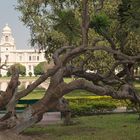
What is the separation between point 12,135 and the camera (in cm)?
1081

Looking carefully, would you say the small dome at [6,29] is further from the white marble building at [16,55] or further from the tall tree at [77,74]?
the tall tree at [77,74]

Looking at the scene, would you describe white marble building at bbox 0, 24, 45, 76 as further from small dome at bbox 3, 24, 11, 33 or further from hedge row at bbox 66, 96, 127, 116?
hedge row at bbox 66, 96, 127, 116

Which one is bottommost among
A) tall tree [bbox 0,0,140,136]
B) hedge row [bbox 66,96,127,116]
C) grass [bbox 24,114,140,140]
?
grass [bbox 24,114,140,140]

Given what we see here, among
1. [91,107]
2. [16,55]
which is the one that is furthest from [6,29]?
[91,107]

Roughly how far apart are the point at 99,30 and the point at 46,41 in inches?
894

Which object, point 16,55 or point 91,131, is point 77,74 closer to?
point 91,131

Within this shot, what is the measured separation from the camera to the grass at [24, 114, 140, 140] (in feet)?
38.0

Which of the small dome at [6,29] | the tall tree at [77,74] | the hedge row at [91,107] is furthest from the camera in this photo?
the small dome at [6,29]

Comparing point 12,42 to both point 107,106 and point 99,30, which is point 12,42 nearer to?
point 107,106

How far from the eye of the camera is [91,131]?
42.0 feet

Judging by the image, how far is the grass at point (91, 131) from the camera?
11578 mm

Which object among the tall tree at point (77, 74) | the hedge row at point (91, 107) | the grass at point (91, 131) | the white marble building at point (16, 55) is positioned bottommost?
the grass at point (91, 131)

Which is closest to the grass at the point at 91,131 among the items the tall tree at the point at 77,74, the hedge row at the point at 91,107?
the tall tree at the point at 77,74

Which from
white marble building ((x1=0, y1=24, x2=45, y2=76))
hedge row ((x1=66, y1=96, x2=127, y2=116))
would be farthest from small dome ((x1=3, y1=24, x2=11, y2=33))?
hedge row ((x1=66, y1=96, x2=127, y2=116))
